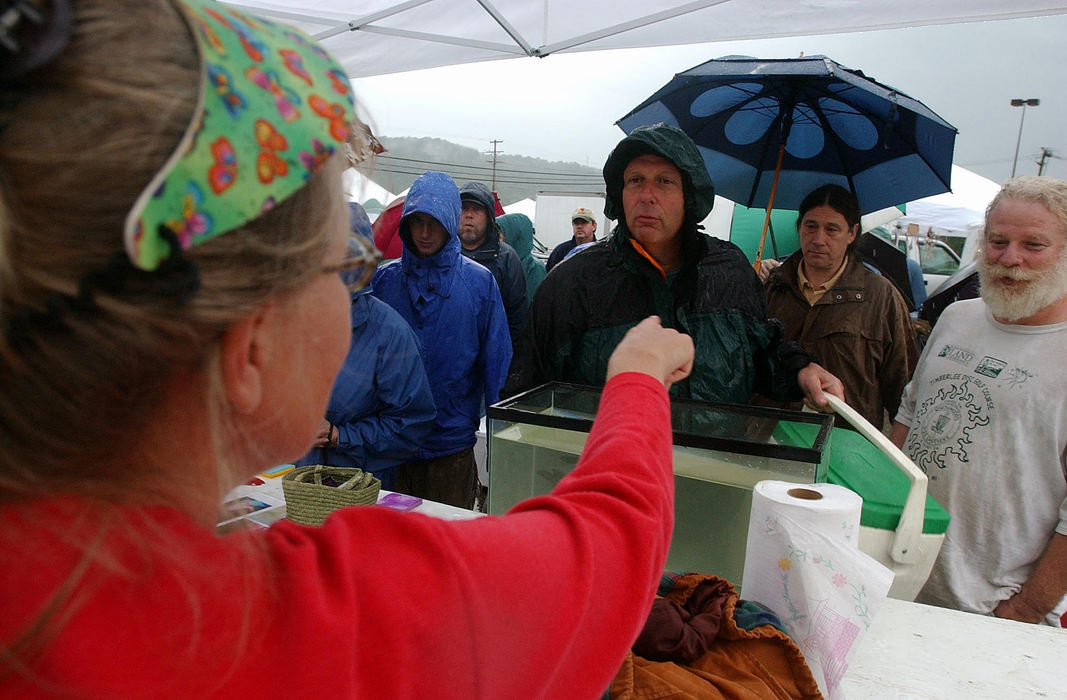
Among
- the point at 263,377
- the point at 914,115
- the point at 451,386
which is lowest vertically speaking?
the point at 451,386

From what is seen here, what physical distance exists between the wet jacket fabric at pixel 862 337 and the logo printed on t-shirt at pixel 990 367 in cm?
74

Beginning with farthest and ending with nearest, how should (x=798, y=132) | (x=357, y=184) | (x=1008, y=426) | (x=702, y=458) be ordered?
(x=798, y=132)
(x=1008, y=426)
(x=702, y=458)
(x=357, y=184)

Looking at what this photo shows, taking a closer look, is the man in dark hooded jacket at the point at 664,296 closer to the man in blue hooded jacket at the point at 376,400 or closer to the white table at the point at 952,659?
the man in blue hooded jacket at the point at 376,400

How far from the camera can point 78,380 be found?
0.43 metres

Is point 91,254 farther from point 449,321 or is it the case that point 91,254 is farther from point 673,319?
point 449,321

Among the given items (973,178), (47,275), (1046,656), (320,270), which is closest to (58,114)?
(47,275)

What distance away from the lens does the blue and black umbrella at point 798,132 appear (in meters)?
2.92

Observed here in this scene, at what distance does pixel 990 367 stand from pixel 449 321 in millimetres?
2328

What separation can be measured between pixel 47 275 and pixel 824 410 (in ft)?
5.50

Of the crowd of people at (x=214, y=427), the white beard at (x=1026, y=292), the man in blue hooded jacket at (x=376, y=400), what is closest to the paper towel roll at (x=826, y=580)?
the crowd of people at (x=214, y=427)

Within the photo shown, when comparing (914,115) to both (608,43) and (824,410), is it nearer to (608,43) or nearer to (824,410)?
(608,43)

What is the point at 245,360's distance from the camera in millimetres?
515

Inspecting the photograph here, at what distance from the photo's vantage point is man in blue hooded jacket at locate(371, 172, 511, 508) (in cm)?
329

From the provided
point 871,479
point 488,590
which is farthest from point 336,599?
point 871,479
